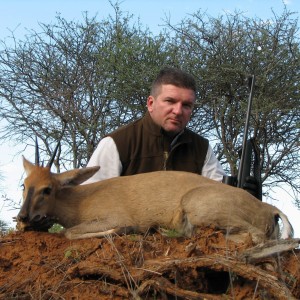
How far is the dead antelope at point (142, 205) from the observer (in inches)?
205

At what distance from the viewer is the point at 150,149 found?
6.83 metres

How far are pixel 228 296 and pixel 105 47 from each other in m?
14.8

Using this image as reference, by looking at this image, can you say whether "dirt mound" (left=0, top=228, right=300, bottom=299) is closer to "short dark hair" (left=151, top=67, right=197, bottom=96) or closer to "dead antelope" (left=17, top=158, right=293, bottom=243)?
"dead antelope" (left=17, top=158, right=293, bottom=243)

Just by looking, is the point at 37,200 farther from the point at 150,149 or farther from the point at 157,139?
the point at 157,139

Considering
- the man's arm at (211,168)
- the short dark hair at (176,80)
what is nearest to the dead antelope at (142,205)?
the short dark hair at (176,80)

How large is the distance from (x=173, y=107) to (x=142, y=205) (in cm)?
158

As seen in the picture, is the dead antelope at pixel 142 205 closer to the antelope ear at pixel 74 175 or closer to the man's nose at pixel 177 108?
the antelope ear at pixel 74 175

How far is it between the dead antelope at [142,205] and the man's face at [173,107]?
3.84ft

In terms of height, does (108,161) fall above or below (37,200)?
above

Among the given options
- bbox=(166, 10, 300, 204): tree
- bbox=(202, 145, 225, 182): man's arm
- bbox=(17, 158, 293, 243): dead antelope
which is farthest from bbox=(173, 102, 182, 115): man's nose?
bbox=(166, 10, 300, 204): tree

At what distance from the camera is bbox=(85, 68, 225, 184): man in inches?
264

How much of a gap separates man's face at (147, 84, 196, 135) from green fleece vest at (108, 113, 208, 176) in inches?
4.0

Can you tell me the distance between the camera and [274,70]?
56.9ft

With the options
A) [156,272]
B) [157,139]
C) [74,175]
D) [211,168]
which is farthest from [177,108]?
[156,272]
